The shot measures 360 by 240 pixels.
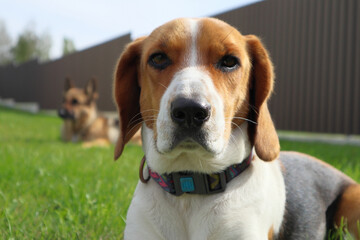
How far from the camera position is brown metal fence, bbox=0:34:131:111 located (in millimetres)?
16953

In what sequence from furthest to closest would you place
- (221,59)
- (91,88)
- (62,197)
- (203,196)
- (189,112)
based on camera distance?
(91,88)
(62,197)
(221,59)
(203,196)
(189,112)

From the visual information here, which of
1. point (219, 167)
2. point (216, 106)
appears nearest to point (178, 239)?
point (219, 167)

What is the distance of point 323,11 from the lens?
10422 millimetres

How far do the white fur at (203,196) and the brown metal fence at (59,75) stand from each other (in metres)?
9.58

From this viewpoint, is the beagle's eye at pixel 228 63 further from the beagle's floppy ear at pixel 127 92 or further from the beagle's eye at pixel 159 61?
the beagle's floppy ear at pixel 127 92

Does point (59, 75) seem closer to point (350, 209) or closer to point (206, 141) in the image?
point (350, 209)

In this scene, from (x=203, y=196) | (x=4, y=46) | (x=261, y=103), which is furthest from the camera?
(x=4, y=46)

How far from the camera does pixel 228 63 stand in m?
2.37

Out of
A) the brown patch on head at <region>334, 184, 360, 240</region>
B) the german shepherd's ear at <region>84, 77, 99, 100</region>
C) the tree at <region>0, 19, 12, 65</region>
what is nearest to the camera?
the brown patch on head at <region>334, 184, 360, 240</region>

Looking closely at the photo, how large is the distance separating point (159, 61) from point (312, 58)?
9.24 metres

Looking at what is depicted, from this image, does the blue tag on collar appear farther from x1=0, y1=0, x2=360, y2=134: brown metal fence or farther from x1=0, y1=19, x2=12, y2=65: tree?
x1=0, y1=19, x2=12, y2=65: tree

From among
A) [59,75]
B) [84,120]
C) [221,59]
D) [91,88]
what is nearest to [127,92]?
[221,59]

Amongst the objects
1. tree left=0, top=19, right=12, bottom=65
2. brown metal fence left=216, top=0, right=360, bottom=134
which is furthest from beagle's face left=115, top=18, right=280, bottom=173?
tree left=0, top=19, right=12, bottom=65

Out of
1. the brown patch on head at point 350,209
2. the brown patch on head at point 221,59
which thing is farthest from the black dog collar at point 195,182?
the brown patch on head at point 350,209
